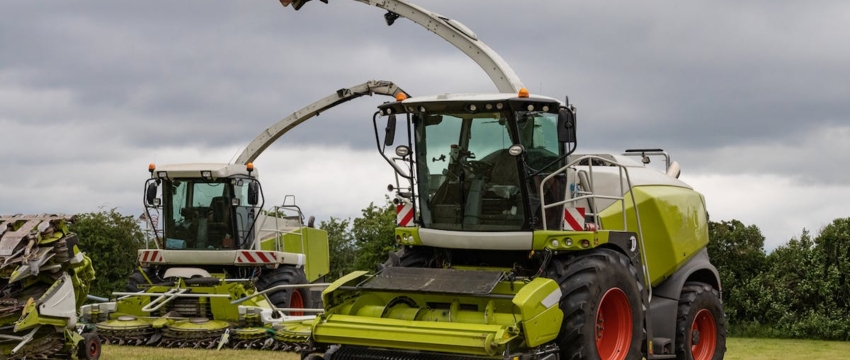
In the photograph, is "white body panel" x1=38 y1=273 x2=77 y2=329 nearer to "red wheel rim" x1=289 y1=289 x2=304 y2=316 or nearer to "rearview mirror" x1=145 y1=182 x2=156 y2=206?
"rearview mirror" x1=145 y1=182 x2=156 y2=206

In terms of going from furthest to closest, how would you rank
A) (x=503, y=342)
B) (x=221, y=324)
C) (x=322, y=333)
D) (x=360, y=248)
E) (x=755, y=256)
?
(x=360, y=248)
(x=755, y=256)
(x=221, y=324)
(x=322, y=333)
(x=503, y=342)

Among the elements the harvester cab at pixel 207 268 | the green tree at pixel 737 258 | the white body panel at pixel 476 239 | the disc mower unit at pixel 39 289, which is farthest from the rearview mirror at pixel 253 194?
the green tree at pixel 737 258

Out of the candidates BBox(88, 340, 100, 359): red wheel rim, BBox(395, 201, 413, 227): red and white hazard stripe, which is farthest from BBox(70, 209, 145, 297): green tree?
BBox(395, 201, 413, 227): red and white hazard stripe

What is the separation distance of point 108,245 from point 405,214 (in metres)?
15.4

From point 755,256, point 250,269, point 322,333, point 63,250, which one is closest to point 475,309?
point 322,333

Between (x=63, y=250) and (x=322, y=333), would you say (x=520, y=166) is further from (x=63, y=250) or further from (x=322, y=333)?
(x=63, y=250)

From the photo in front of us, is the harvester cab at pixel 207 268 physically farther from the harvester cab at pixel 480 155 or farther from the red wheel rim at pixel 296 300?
the harvester cab at pixel 480 155

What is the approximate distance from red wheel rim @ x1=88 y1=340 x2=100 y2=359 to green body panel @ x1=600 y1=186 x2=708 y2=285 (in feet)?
19.1

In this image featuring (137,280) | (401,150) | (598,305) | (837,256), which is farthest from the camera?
(837,256)

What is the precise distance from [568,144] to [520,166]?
733 mm

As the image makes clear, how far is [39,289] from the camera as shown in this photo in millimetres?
11359

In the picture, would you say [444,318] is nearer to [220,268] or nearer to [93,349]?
[93,349]

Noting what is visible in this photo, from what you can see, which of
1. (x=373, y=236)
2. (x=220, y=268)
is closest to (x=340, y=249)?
(x=373, y=236)

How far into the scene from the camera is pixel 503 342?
8.57m
